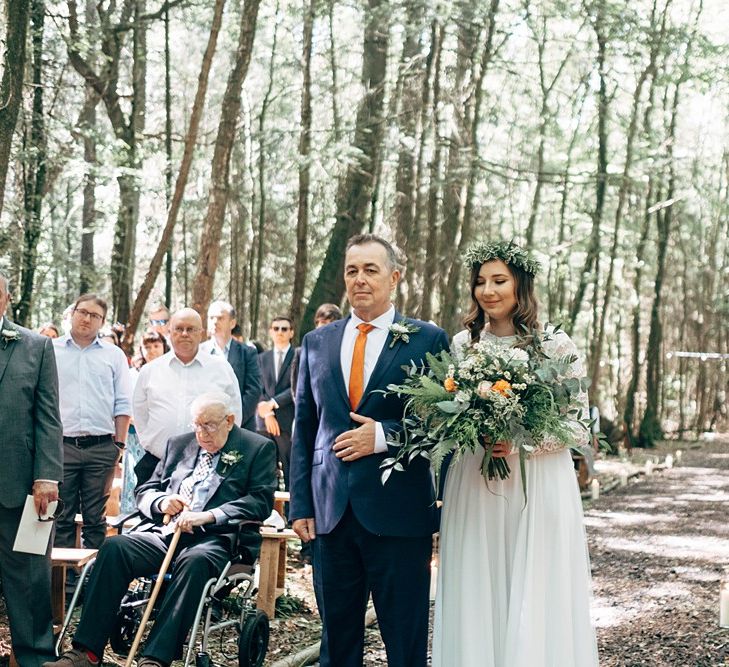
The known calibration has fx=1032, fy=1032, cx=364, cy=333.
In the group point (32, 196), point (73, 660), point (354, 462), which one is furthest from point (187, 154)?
point (354, 462)

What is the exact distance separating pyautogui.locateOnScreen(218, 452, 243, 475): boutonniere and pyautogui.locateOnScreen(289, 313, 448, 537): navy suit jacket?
159 centimetres

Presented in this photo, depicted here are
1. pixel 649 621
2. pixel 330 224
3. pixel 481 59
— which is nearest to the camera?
pixel 649 621

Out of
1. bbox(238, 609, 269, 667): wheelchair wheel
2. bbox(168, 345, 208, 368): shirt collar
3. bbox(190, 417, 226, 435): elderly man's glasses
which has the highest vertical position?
bbox(168, 345, 208, 368): shirt collar

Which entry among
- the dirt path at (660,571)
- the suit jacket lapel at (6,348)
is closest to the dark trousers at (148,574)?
the suit jacket lapel at (6,348)

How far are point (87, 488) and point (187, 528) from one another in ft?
7.29

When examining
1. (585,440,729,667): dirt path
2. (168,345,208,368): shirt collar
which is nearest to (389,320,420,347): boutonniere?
(585,440,729,667): dirt path

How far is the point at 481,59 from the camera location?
1692cm

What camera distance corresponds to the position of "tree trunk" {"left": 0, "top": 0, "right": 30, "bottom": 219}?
7.44 metres

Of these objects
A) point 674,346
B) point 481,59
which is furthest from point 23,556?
point 674,346

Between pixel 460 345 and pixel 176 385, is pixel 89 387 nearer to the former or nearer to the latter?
pixel 176 385

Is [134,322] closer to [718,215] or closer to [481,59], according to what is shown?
[481,59]

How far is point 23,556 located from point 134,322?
24.8 feet

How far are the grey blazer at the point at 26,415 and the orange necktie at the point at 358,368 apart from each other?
202 cm

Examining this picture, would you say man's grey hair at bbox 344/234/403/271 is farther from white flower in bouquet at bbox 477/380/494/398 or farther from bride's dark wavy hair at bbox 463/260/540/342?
white flower in bouquet at bbox 477/380/494/398
